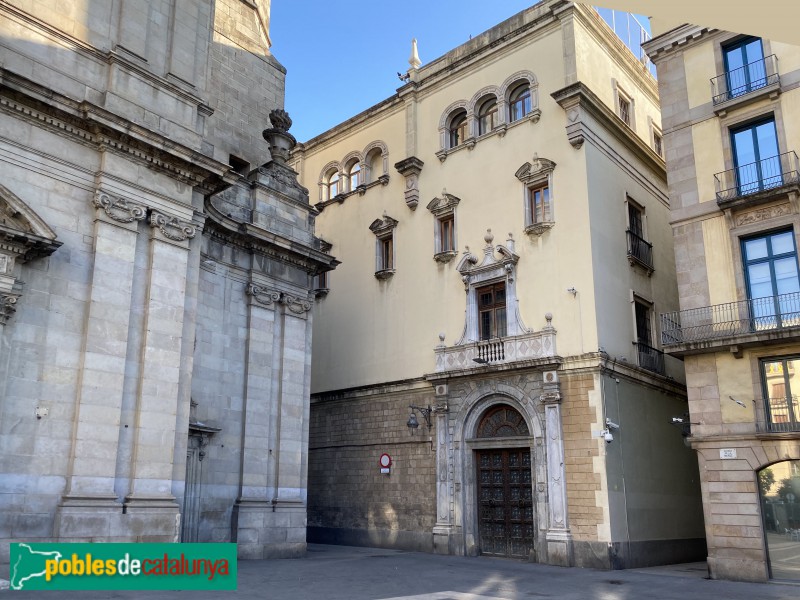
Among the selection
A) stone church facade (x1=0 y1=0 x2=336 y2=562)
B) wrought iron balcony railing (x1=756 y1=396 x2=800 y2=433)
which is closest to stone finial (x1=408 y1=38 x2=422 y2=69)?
stone church facade (x1=0 y1=0 x2=336 y2=562)

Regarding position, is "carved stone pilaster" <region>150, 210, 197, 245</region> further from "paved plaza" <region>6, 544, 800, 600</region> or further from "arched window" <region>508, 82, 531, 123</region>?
"arched window" <region>508, 82, 531, 123</region>

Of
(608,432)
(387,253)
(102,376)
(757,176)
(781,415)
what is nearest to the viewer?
(102,376)

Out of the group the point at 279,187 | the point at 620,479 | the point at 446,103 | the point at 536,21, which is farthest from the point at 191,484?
the point at 536,21

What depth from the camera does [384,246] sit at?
90.7 ft

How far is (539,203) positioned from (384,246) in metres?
6.94

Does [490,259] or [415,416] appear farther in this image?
[415,416]

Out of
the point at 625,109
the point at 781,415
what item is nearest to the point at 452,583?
the point at 781,415

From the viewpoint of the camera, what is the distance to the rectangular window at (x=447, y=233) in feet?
82.2

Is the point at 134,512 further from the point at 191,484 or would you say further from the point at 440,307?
the point at 440,307

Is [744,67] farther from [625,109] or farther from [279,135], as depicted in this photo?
[279,135]

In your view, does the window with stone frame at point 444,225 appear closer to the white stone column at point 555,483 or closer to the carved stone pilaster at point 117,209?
the white stone column at point 555,483

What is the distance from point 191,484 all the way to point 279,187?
942cm

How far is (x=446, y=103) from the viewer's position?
26281 mm

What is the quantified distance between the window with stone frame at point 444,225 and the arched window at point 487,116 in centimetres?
261
